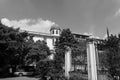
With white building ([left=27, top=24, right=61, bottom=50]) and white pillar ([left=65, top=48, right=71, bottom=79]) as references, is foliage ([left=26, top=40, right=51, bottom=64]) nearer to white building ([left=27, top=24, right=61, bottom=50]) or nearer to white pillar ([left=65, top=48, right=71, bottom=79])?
white pillar ([left=65, top=48, right=71, bottom=79])

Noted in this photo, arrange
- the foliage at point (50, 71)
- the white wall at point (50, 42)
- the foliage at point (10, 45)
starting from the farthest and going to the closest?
the white wall at point (50, 42), the foliage at point (10, 45), the foliage at point (50, 71)

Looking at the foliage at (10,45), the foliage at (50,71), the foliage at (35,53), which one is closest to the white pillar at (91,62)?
the foliage at (50,71)

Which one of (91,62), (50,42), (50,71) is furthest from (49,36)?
(91,62)

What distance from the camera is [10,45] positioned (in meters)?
19.6

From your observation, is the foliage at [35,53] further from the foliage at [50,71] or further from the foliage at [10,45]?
the foliage at [50,71]

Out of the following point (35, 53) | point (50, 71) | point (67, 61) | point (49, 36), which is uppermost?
point (49, 36)

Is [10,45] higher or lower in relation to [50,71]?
higher

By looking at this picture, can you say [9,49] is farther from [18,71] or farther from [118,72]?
[118,72]

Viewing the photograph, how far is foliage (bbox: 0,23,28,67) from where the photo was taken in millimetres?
19531

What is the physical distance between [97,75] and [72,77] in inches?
111

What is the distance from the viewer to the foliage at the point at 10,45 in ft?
64.1

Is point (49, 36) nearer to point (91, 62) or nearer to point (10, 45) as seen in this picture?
point (10, 45)

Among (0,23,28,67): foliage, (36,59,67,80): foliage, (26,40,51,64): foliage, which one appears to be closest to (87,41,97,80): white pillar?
(36,59,67,80): foliage

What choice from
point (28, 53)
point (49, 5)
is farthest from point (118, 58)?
point (28, 53)
